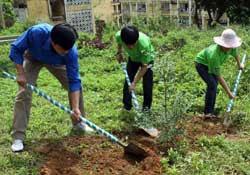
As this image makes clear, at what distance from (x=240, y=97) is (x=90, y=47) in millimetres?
5951

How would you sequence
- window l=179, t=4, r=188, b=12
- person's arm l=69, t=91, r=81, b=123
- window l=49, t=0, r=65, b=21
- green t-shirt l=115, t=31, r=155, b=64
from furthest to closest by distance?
window l=179, t=4, r=188, b=12 → window l=49, t=0, r=65, b=21 → green t-shirt l=115, t=31, r=155, b=64 → person's arm l=69, t=91, r=81, b=123

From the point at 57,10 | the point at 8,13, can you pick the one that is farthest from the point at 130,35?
the point at 8,13

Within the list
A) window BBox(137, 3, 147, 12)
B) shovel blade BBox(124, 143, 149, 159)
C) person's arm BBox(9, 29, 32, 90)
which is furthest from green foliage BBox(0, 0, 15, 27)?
shovel blade BBox(124, 143, 149, 159)

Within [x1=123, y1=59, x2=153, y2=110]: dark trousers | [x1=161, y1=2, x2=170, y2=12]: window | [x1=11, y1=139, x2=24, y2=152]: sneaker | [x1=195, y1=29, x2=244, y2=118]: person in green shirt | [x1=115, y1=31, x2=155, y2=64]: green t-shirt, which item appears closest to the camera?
[x1=11, y1=139, x2=24, y2=152]: sneaker

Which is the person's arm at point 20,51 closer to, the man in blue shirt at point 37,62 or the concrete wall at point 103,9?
the man in blue shirt at point 37,62

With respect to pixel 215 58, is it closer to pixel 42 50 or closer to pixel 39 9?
pixel 42 50

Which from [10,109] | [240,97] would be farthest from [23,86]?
[240,97]

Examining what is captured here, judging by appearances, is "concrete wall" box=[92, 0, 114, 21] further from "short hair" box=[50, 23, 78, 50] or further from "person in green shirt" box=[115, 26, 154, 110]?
"short hair" box=[50, 23, 78, 50]

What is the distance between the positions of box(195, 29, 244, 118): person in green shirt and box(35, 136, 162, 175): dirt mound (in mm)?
1419

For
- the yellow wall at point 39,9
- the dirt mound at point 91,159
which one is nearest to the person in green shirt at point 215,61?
the dirt mound at point 91,159

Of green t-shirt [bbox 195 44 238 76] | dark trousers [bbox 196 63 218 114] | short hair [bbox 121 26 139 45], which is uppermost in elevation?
short hair [bbox 121 26 139 45]

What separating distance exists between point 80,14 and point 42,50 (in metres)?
14.4

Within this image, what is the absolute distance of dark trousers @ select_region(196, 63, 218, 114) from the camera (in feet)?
20.3

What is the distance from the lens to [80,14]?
62.4 feet
